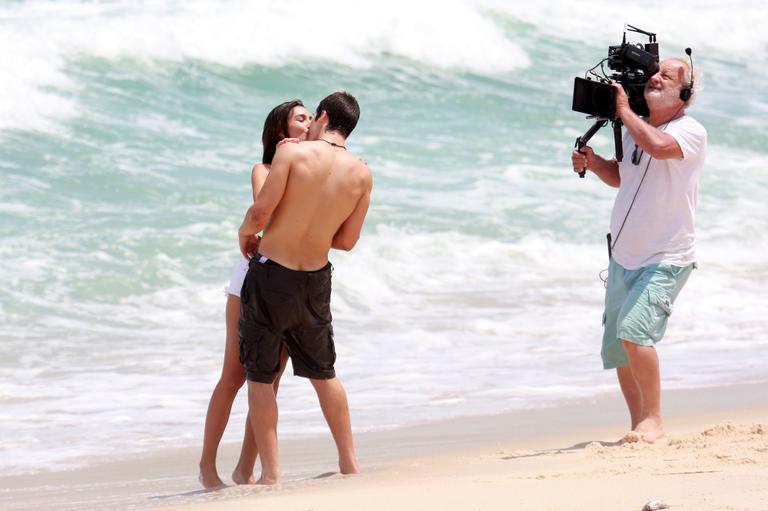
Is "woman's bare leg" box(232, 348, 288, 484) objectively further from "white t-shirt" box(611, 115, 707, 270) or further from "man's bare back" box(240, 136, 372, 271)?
"white t-shirt" box(611, 115, 707, 270)

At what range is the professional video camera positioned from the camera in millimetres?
5020

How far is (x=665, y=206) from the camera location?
5059 mm

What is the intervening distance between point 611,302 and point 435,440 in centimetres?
117

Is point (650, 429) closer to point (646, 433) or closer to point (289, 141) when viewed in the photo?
point (646, 433)

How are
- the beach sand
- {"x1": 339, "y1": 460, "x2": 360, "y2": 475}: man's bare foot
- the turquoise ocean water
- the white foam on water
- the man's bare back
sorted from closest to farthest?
the beach sand < the man's bare back < {"x1": 339, "y1": 460, "x2": 360, "y2": 475}: man's bare foot < the turquoise ocean water < the white foam on water

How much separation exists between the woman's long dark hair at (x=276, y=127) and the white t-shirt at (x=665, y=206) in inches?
52.4

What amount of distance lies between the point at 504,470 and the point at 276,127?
1.58 metres

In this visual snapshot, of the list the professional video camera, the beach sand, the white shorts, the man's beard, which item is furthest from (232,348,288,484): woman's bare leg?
the man's beard

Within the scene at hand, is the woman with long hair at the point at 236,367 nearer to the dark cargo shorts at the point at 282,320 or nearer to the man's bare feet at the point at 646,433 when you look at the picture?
the dark cargo shorts at the point at 282,320

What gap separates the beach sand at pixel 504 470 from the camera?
154 inches

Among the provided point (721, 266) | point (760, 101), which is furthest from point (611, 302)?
point (760, 101)

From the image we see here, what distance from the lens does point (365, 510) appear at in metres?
3.88

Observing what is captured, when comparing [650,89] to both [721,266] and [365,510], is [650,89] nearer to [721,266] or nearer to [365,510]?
[365,510]

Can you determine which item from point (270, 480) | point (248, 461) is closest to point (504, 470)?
point (270, 480)
